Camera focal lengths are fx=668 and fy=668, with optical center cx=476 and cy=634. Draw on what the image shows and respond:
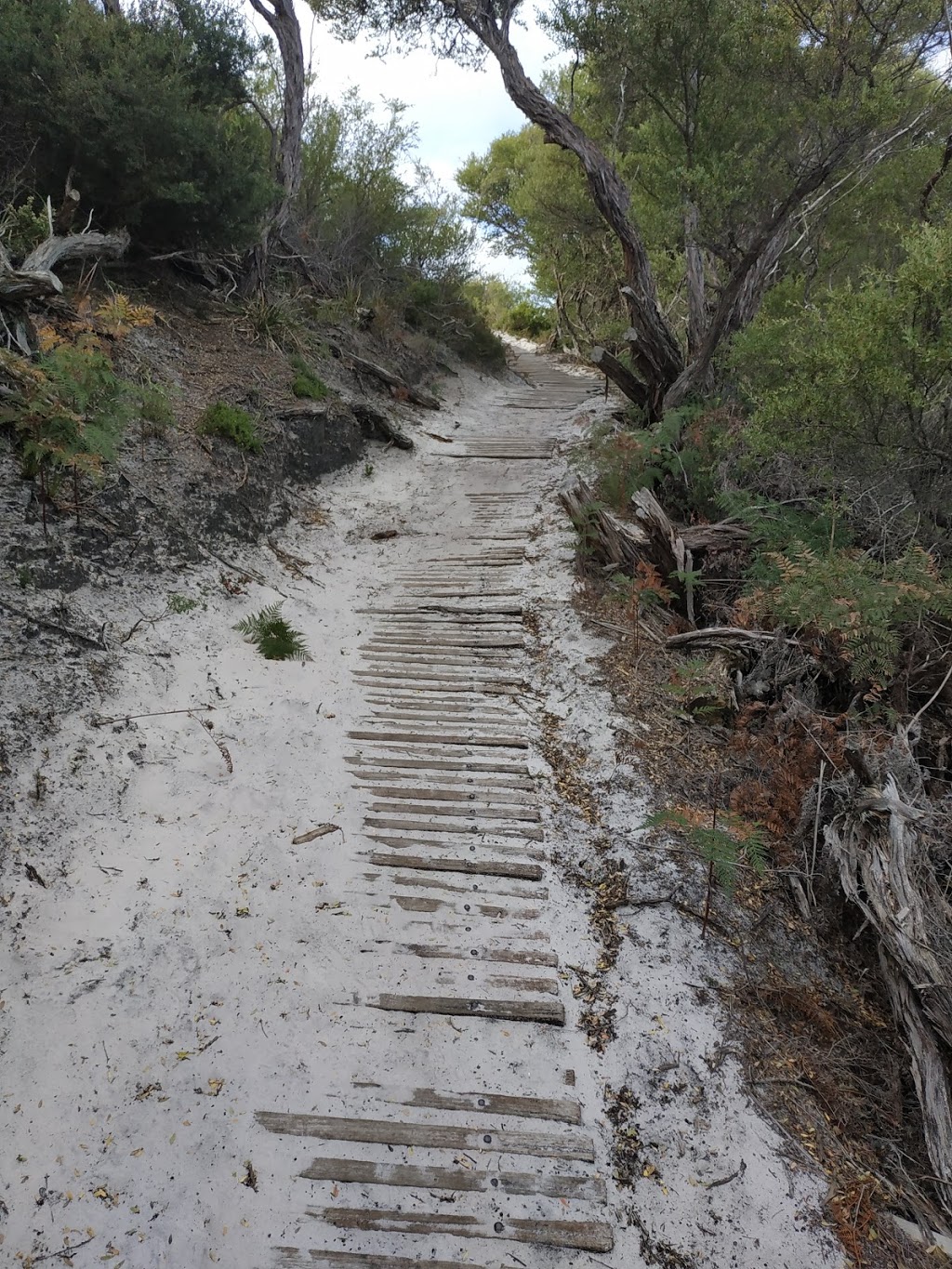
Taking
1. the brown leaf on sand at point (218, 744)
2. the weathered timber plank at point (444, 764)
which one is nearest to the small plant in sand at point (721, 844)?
the weathered timber plank at point (444, 764)

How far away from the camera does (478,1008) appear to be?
311 cm

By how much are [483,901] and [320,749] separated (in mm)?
1645

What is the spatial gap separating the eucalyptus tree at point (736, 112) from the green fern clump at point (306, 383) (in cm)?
459

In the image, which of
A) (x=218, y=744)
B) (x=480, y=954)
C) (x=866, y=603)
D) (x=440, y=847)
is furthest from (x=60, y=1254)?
(x=866, y=603)

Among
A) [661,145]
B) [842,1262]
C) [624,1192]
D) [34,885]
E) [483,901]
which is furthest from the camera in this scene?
[661,145]

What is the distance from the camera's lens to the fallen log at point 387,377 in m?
10.9

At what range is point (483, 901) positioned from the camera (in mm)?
3619

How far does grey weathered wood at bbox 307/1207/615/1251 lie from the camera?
7.84ft

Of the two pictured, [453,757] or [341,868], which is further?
[453,757]

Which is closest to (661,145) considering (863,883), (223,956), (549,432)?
(549,432)

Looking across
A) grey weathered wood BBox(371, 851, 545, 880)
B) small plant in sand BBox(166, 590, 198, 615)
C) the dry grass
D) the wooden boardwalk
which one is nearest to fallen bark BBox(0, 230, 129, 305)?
small plant in sand BBox(166, 590, 198, 615)

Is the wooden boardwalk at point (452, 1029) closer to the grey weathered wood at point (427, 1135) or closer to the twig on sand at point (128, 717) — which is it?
the grey weathered wood at point (427, 1135)

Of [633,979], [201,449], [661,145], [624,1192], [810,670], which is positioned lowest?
[624,1192]

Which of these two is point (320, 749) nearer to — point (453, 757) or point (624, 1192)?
point (453, 757)
